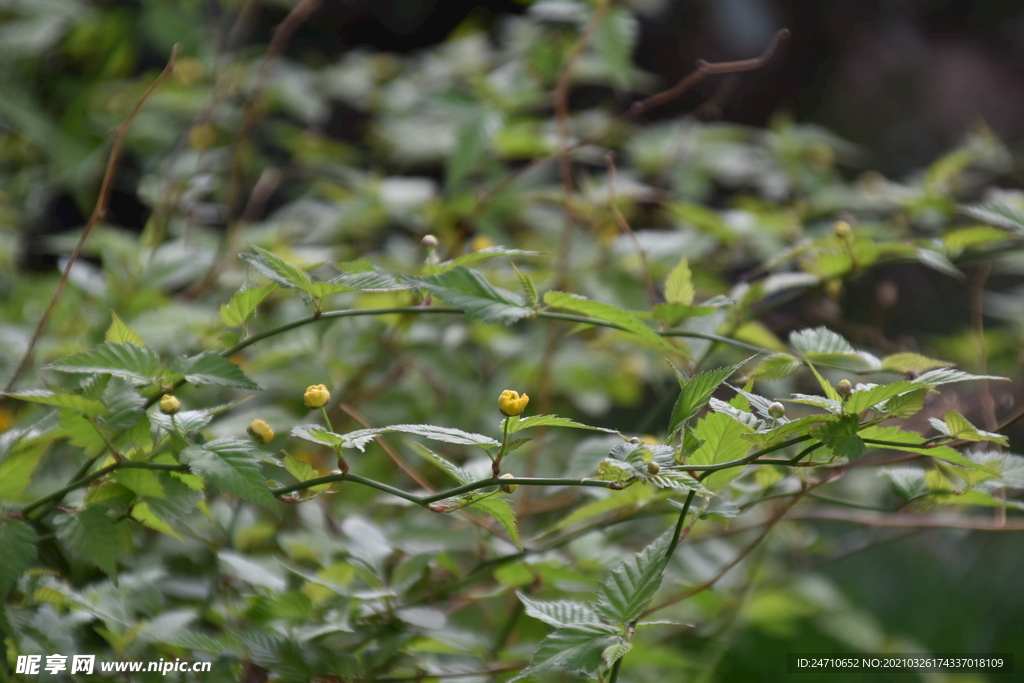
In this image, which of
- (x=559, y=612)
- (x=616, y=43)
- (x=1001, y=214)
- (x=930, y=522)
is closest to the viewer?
(x=559, y=612)

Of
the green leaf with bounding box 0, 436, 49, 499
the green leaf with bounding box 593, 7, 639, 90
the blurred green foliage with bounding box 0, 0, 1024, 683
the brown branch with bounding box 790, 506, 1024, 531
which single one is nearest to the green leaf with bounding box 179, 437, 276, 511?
the blurred green foliage with bounding box 0, 0, 1024, 683

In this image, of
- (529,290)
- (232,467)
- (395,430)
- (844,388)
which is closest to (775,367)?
(844,388)

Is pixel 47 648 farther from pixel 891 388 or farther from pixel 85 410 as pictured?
pixel 891 388

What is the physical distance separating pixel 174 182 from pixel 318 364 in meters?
0.49

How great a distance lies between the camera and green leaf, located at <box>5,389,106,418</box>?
538 millimetres

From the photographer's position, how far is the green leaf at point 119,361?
0.55 metres

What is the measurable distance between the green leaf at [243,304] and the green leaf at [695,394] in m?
0.32

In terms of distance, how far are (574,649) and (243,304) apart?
1.19 feet

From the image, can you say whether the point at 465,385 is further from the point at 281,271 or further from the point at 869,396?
the point at 869,396

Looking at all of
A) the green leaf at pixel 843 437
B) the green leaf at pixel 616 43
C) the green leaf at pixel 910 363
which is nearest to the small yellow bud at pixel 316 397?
the green leaf at pixel 843 437

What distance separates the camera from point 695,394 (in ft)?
1.72

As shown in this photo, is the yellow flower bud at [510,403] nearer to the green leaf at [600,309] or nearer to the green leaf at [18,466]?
the green leaf at [600,309]

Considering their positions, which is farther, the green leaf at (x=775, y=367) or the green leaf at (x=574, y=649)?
the green leaf at (x=775, y=367)

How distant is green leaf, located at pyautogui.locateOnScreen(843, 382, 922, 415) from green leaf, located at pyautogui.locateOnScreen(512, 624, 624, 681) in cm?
22
